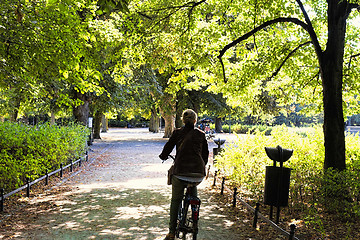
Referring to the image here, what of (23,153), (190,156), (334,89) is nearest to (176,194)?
(190,156)

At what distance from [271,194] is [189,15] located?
22.6ft

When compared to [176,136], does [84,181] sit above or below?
below

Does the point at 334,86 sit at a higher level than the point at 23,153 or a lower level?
higher

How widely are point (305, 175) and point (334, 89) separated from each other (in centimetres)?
209

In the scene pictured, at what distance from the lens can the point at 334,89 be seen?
828 cm

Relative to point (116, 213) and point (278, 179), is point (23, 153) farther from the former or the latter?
point (278, 179)

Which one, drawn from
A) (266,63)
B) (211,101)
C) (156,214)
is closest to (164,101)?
A: (211,101)

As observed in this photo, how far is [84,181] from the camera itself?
11297 millimetres

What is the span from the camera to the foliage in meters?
6.59

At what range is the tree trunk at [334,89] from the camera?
8.12 metres

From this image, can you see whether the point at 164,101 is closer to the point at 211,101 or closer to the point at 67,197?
the point at 211,101

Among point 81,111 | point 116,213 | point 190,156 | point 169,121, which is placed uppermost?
point 81,111

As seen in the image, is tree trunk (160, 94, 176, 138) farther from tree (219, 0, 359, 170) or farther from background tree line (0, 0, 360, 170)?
tree (219, 0, 359, 170)

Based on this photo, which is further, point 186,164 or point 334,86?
point 334,86
